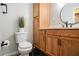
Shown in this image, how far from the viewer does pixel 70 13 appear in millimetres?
1546

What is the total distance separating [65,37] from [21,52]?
2.10 feet

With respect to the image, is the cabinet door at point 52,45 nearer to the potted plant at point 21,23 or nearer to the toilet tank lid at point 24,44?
the toilet tank lid at point 24,44

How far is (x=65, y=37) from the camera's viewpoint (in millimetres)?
1427

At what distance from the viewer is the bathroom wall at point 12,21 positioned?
1.41m

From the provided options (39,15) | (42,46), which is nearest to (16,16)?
(39,15)

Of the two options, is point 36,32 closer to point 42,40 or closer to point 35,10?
point 42,40

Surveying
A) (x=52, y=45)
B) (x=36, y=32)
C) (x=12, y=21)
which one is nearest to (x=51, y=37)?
(x=52, y=45)

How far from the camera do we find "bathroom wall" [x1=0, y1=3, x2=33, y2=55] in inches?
55.5

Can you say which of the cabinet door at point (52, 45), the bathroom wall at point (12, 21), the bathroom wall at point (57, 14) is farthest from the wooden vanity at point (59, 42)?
the bathroom wall at point (12, 21)

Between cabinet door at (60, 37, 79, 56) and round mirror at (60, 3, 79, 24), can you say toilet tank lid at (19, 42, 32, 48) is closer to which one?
cabinet door at (60, 37, 79, 56)

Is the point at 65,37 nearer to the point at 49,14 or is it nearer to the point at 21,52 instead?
the point at 49,14

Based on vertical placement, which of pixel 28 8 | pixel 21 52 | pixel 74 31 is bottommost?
pixel 21 52

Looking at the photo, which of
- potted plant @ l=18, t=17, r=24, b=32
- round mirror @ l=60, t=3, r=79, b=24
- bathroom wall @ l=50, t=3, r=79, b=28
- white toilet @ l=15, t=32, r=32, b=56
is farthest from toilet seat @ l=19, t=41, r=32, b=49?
round mirror @ l=60, t=3, r=79, b=24

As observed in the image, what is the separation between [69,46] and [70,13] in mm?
459
